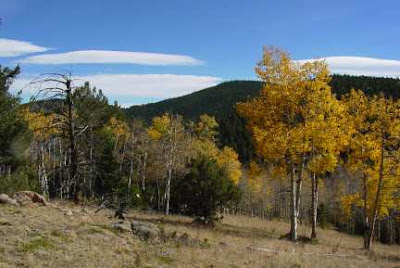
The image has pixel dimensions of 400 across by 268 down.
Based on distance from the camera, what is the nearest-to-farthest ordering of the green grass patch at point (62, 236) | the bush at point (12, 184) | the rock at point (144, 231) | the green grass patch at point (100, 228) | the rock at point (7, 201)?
1. the green grass patch at point (62, 236)
2. the green grass patch at point (100, 228)
3. the rock at point (144, 231)
4. the rock at point (7, 201)
5. the bush at point (12, 184)

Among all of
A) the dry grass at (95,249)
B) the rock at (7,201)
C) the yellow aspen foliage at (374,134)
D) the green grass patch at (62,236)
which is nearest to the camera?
the dry grass at (95,249)

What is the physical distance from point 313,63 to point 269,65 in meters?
2.14

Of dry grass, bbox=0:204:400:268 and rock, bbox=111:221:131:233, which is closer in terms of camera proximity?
dry grass, bbox=0:204:400:268

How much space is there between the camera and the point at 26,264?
8.82 m

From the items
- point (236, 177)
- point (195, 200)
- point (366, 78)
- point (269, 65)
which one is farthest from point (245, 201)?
point (366, 78)

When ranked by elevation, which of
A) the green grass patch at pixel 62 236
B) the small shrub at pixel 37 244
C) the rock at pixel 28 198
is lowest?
the green grass patch at pixel 62 236

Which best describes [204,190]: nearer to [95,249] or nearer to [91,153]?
[91,153]

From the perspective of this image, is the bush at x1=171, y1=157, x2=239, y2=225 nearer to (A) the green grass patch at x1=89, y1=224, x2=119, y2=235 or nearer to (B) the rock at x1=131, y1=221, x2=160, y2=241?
(B) the rock at x1=131, y1=221, x2=160, y2=241

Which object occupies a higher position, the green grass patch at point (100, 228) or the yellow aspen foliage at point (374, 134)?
the yellow aspen foliage at point (374, 134)

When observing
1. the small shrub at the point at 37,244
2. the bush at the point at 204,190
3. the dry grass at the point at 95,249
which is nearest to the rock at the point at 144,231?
the dry grass at the point at 95,249

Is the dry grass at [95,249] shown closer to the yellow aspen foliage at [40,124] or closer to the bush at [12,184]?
the yellow aspen foliage at [40,124]

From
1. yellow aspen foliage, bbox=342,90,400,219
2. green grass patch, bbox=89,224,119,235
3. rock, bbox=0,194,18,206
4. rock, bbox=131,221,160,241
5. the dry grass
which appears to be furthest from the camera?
yellow aspen foliage, bbox=342,90,400,219

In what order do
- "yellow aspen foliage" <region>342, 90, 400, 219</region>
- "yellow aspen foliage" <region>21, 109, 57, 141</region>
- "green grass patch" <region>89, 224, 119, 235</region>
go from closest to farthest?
1. "green grass patch" <region>89, 224, 119, 235</region>
2. "yellow aspen foliage" <region>21, 109, 57, 141</region>
3. "yellow aspen foliage" <region>342, 90, 400, 219</region>

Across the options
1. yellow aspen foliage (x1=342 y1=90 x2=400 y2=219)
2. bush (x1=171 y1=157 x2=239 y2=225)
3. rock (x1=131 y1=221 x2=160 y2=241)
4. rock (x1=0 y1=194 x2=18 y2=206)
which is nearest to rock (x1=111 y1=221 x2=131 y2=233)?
rock (x1=131 y1=221 x2=160 y2=241)
